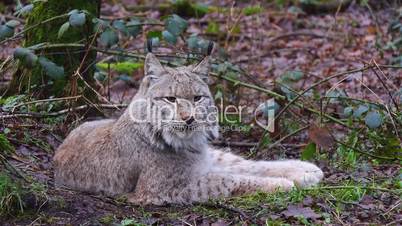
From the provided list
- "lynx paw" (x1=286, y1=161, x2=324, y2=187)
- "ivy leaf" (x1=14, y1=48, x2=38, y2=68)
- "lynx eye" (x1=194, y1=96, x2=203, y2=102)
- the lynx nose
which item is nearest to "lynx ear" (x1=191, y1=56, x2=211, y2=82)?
"lynx eye" (x1=194, y1=96, x2=203, y2=102)

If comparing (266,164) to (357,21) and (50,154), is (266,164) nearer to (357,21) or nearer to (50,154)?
(50,154)

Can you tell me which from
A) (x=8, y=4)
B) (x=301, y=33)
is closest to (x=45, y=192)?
(x=301, y=33)

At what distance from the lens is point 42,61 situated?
5.82 meters

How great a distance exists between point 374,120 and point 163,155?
1710 mm

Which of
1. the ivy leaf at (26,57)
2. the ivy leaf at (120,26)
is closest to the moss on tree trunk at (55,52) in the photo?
the ivy leaf at (120,26)

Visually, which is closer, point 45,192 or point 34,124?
point 45,192

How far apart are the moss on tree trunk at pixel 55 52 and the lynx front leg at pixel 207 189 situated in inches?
66.9

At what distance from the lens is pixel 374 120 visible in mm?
5434

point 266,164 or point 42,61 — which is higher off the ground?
point 42,61

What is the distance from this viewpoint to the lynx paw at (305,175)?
5465 millimetres

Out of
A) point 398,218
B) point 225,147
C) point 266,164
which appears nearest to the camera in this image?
point 398,218

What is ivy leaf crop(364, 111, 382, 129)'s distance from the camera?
541 cm

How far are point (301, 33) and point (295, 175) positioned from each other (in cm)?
594

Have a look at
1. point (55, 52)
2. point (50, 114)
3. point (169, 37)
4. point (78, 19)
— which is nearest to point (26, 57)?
point (78, 19)
